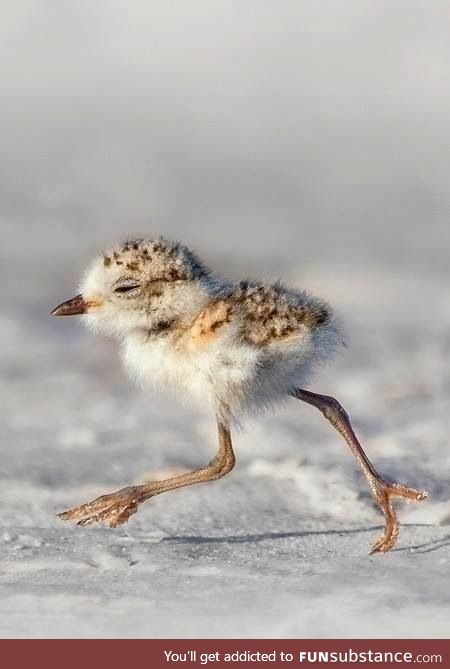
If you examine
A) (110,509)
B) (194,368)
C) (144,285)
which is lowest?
(110,509)

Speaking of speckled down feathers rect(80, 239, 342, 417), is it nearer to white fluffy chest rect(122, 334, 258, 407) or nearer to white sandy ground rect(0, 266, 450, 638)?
white fluffy chest rect(122, 334, 258, 407)

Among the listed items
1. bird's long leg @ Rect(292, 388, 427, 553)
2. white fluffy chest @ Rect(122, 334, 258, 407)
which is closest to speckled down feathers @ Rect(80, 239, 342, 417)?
white fluffy chest @ Rect(122, 334, 258, 407)

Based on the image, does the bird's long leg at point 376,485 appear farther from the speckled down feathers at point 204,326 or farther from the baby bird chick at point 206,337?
the speckled down feathers at point 204,326

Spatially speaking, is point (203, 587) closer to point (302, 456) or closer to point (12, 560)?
point (12, 560)

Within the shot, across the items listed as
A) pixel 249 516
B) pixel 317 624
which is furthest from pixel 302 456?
pixel 317 624

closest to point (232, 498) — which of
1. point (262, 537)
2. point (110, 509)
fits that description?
point (262, 537)

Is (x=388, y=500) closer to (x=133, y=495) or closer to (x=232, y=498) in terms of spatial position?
(x=133, y=495)

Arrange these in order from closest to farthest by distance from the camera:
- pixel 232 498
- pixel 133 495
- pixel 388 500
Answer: pixel 388 500, pixel 133 495, pixel 232 498
